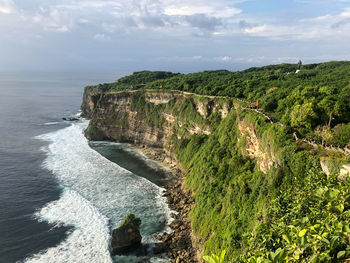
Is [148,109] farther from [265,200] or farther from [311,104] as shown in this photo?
[265,200]

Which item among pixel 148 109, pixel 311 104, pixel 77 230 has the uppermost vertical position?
pixel 311 104

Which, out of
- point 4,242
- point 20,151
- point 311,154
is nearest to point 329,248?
point 311,154

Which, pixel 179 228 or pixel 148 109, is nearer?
pixel 179 228

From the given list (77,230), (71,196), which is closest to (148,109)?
(71,196)

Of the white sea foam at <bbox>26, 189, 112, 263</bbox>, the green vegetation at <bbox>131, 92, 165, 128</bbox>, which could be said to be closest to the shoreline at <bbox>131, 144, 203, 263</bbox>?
the white sea foam at <bbox>26, 189, 112, 263</bbox>

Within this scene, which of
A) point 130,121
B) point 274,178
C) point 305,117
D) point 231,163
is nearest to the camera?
point 274,178

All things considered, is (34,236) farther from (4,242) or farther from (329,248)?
Result: (329,248)

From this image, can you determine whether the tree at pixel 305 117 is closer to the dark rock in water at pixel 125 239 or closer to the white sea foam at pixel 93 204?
the white sea foam at pixel 93 204
